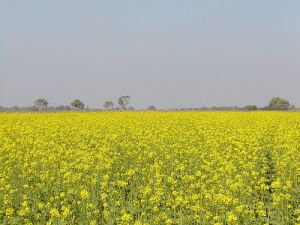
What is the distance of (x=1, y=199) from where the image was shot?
337 inches

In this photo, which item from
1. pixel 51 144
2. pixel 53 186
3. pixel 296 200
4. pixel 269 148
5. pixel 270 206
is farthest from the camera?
pixel 269 148

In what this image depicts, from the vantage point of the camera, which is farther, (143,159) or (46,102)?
(46,102)

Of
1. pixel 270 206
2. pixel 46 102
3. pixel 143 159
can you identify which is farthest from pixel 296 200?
pixel 46 102

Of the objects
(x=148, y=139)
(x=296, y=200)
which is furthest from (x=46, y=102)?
(x=296, y=200)

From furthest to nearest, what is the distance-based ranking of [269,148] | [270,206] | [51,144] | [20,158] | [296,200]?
1. [269,148]
2. [51,144]
3. [20,158]
4. [296,200]
5. [270,206]

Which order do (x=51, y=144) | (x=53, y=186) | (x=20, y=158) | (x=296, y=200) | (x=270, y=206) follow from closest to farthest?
(x=270, y=206)
(x=296, y=200)
(x=53, y=186)
(x=20, y=158)
(x=51, y=144)

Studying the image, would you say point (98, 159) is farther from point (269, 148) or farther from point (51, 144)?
point (269, 148)

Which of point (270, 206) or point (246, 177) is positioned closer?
point (270, 206)

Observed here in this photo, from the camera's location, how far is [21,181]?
9797 mm

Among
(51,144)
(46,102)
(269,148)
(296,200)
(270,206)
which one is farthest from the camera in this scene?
(46,102)

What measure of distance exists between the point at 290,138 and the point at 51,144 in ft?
25.6

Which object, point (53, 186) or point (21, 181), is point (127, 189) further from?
point (21, 181)

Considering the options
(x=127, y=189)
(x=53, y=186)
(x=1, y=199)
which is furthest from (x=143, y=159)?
(x=1, y=199)

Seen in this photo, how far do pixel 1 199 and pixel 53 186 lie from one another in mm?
1293
